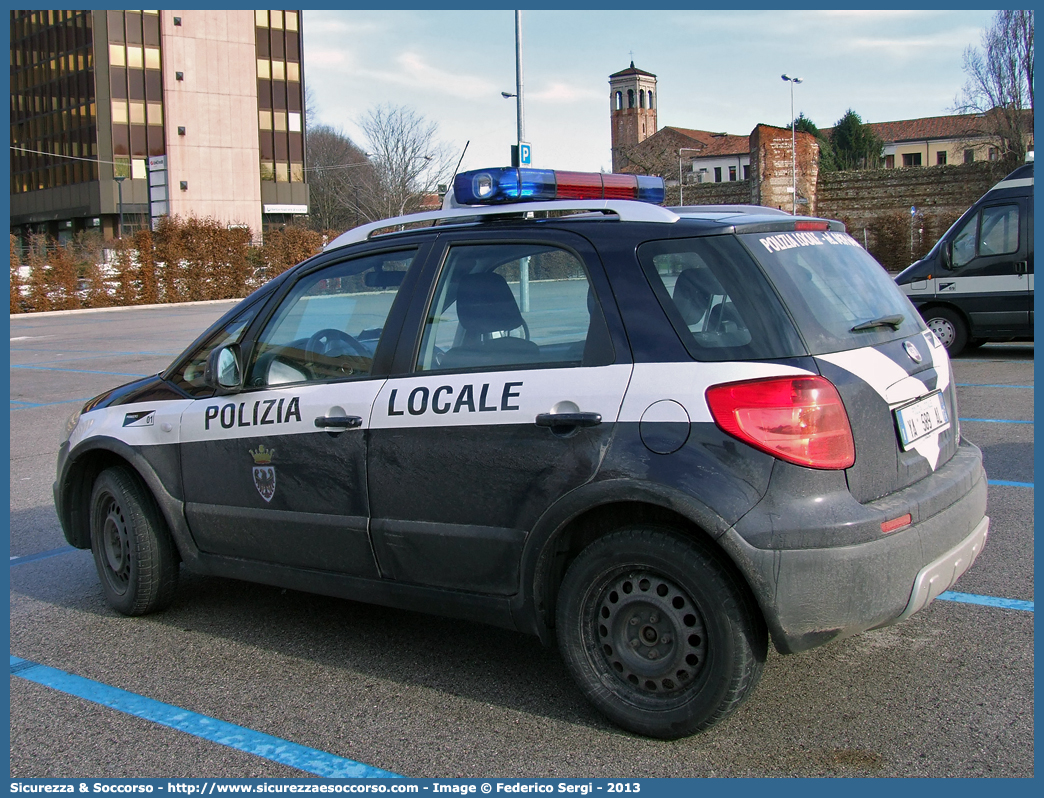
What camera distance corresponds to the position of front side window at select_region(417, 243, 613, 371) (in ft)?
11.5

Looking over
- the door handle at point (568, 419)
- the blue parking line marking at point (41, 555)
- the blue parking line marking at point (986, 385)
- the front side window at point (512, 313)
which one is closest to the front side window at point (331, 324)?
the front side window at point (512, 313)

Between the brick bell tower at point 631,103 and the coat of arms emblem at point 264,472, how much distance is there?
131 m

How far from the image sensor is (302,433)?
3.99m

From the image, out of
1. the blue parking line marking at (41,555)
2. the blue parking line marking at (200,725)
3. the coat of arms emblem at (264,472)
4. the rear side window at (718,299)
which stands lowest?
the blue parking line marking at (200,725)

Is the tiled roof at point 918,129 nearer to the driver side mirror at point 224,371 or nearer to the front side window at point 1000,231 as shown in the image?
the front side window at point 1000,231

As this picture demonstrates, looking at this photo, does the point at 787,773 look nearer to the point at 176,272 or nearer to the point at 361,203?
the point at 176,272

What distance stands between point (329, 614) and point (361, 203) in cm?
4358

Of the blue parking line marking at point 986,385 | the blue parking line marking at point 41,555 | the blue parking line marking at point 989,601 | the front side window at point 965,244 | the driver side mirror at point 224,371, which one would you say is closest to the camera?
the driver side mirror at point 224,371

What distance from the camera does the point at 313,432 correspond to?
396cm

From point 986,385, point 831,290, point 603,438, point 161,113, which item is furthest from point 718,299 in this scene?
point 161,113

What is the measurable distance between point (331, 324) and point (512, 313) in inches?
35.4

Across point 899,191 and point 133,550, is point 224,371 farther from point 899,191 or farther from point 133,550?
point 899,191

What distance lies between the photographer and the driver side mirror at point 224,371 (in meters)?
4.22

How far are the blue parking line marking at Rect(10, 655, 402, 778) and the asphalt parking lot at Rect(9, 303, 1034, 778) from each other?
1.2 inches
